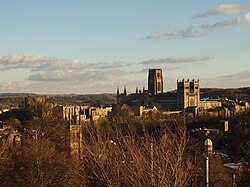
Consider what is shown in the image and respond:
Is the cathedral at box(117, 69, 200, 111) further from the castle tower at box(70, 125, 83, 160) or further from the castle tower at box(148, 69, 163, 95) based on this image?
the castle tower at box(70, 125, 83, 160)

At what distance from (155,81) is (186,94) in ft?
50.4

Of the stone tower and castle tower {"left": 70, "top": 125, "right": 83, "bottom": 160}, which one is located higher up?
the stone tower

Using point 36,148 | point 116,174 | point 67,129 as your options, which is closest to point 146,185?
point 116,174

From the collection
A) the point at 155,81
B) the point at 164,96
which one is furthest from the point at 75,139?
the point at 155,81

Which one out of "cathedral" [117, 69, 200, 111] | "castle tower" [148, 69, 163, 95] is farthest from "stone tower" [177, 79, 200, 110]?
"castle tower" [148, 69, 163, 95]

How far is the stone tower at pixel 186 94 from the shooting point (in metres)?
99.4

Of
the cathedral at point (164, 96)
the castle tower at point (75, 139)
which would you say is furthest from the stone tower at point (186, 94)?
the castle tower at point (75, 139)

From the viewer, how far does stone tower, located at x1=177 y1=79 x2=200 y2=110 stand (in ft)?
326

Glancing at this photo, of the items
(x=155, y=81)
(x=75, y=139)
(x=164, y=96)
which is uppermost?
(x=155, y=81)

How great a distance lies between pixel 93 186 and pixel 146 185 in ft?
23.6

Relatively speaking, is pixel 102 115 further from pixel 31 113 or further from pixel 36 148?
pixel 36 148

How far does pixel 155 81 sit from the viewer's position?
114 metres

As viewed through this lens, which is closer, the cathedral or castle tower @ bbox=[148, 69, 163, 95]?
the cathedral

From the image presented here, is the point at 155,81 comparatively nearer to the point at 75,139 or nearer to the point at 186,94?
the point at 186,94
